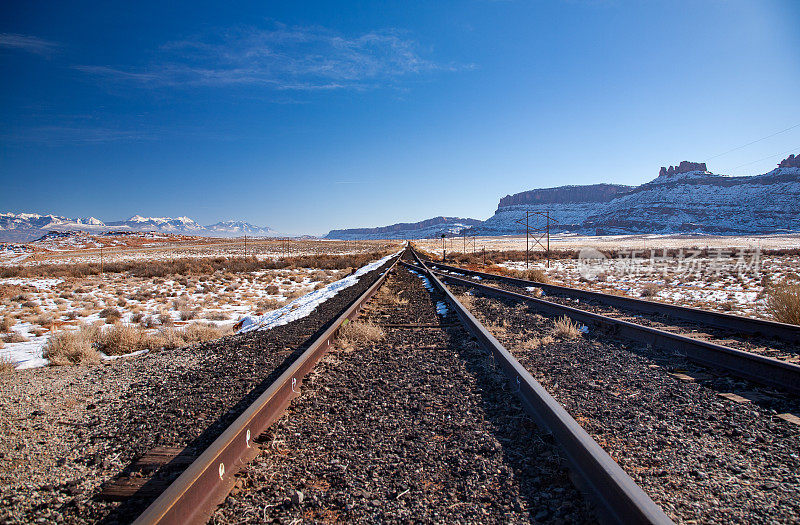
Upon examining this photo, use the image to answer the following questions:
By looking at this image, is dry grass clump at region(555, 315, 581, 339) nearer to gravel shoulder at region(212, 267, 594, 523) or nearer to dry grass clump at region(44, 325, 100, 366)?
gravel shoulder at region(212, 267, 594, 523)

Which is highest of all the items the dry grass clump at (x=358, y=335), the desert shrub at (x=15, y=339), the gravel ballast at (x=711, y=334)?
the dry grass clump at (x=358, y=335)

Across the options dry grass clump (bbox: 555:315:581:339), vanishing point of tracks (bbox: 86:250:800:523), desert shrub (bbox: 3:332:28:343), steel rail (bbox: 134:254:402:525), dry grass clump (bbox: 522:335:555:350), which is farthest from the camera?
desert shrub (bbox: 3:332:28:343)

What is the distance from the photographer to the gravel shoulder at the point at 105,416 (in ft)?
8.52

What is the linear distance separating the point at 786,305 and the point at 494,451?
32.0 feet

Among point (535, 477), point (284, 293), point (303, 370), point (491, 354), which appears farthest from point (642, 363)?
point (284, 293)

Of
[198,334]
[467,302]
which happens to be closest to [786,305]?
[467,302]

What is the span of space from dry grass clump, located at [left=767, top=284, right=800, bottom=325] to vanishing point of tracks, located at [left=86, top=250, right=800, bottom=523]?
5.75 metres

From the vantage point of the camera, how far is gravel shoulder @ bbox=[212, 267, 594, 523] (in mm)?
2324

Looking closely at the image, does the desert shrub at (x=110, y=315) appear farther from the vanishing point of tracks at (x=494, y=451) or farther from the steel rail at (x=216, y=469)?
the steel rail at (x=216, y=469)

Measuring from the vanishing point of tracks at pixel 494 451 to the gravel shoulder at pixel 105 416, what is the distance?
0.57 metres

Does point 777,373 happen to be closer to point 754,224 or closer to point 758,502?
point 758,502

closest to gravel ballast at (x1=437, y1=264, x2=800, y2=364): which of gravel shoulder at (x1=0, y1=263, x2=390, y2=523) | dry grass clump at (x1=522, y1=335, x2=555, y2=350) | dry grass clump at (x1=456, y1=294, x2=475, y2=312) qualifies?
Result: dry grass clump at (x1=522, y1=335, x2=555, y2=350)

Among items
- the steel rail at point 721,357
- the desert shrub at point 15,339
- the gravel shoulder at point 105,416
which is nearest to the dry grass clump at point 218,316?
the desert shrub at point 15,339

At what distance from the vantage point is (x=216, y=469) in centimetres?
253
